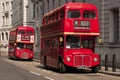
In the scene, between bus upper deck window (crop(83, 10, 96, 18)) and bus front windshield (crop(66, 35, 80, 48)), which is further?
bus upper deck window (crop(83, 10, 96, 18))

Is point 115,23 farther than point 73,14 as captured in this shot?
Yes

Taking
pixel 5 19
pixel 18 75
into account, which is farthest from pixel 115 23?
pixel 5 19

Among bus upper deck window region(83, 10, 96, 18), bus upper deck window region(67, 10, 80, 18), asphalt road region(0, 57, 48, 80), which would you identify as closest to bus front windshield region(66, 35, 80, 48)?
bus upper deck window region(67, 10, 80, 18)

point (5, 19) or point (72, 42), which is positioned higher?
point (5, 19)

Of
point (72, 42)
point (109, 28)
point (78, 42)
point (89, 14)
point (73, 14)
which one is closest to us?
point (72, 42)

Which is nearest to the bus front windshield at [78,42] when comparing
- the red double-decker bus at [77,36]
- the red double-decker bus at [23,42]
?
the red double-decker bus at [77,36]

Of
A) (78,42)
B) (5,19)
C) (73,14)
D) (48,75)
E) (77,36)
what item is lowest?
(48,75)

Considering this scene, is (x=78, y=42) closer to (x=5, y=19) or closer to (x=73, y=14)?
(x=73, y=14)

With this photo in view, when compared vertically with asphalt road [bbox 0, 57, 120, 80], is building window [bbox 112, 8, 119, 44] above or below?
above

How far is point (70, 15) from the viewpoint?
87.6 ft

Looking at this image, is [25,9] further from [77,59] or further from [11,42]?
[77,59]

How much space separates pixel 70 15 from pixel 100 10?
1006cm

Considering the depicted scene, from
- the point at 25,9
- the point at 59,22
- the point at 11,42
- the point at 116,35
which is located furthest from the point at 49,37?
the point at 25,9

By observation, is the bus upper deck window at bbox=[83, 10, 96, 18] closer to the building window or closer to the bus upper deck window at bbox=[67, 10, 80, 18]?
the bus upper deck window at bbox=[67, 10, 80, 18]
